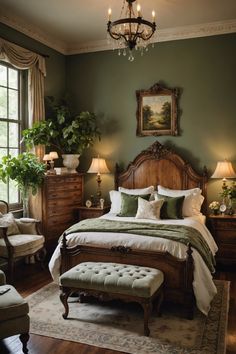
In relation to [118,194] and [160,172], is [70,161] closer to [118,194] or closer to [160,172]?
[118,194]

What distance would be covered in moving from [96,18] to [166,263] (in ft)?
12.1

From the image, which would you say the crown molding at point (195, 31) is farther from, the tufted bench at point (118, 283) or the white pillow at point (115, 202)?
the tufted bench at point (118, 283)

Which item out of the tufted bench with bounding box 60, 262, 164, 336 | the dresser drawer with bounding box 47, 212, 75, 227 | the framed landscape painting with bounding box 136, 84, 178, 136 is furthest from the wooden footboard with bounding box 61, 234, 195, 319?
the framed landscape painting with bounding box 136, 84, 178, 136

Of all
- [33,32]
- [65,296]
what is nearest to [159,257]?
[65,296]

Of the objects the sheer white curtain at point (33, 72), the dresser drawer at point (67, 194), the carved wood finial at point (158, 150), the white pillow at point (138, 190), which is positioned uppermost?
the sheer white curtain at point (33, 72)

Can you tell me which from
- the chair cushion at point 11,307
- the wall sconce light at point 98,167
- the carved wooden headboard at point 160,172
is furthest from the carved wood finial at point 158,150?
the chair cushion at point 11,307

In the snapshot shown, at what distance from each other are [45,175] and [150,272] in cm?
248

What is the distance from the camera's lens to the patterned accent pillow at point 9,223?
15.2 feet

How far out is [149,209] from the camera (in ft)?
15.8

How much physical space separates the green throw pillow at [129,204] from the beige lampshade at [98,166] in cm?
89

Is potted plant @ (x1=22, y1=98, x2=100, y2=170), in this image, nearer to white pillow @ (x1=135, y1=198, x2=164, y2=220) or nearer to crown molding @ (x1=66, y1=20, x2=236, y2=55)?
crown molding @ (x1=66, y1=20, x2=236, y2=55)

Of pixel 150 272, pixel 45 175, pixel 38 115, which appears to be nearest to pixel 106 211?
pixel 45 175

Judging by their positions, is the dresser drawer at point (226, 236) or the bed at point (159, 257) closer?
the bed at point (159, 257)

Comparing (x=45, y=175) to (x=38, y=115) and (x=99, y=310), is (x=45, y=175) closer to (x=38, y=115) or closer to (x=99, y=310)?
(x=38, y=115)
